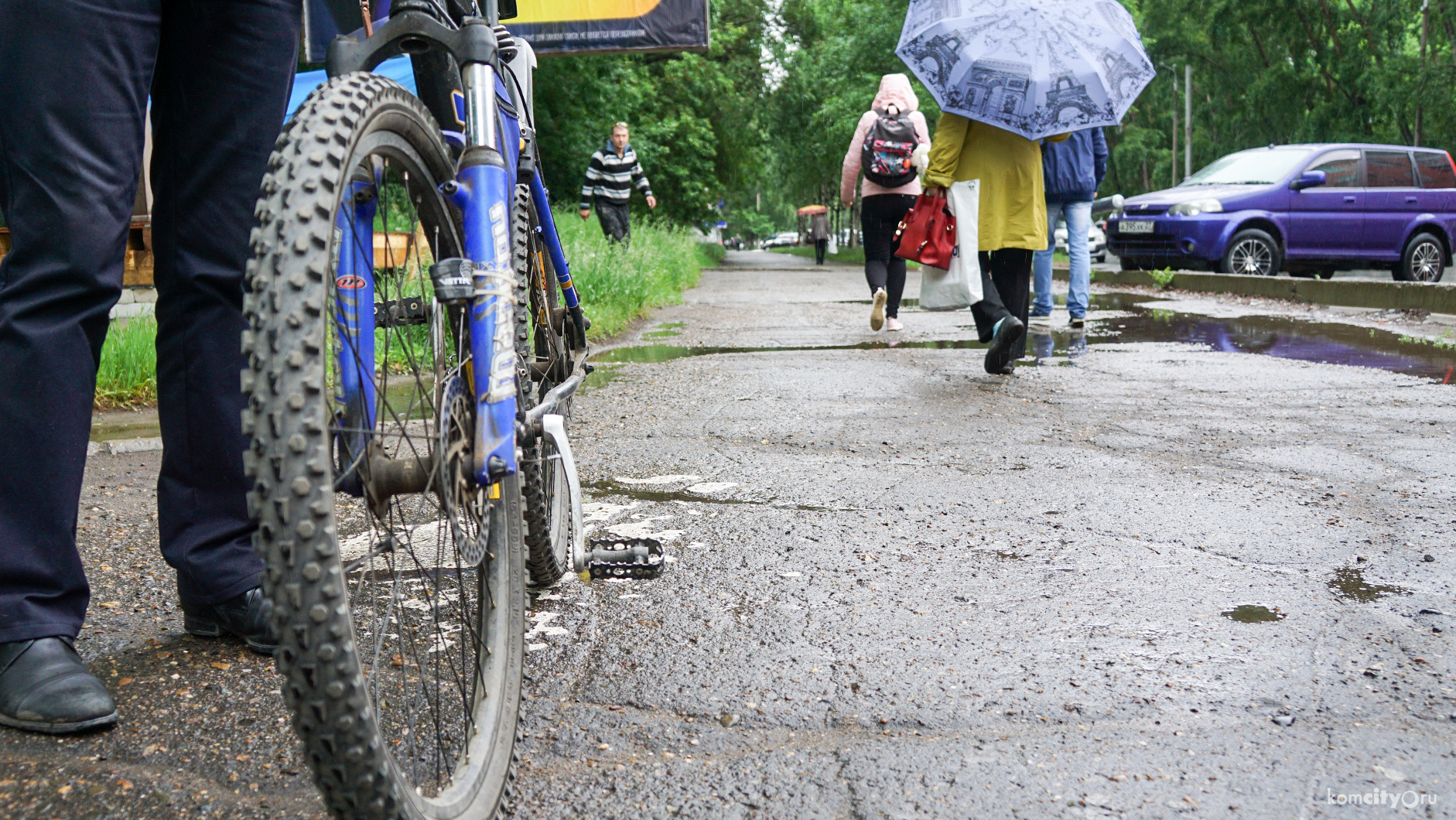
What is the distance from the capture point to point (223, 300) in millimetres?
2506

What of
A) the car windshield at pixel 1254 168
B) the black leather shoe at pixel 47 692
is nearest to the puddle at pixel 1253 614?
the black leather shoe at pixel 47 692

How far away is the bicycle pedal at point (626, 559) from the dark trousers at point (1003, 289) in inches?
181

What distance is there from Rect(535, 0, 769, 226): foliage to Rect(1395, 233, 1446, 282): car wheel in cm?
1090

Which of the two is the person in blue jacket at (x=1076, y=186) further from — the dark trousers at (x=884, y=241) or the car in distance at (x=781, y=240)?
the car in distance at (x=781, y=240)

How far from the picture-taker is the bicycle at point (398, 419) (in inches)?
55.2

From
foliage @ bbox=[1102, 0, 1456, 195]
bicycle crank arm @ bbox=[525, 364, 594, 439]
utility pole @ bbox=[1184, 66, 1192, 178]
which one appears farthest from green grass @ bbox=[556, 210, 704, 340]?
utility pole @ bbox=[1184, 66, 1192, 178]

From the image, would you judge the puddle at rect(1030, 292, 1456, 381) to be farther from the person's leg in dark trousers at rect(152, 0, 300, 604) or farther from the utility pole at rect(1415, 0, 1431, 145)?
the utility pole at rect(1415, 0, 1431, 145)

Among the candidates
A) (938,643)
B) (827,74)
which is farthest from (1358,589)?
(827,74)

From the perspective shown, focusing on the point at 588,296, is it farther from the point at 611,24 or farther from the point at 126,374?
the point at 126,374

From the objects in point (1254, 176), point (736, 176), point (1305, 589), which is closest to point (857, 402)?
point (1305, 589)

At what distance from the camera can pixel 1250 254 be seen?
589 inches

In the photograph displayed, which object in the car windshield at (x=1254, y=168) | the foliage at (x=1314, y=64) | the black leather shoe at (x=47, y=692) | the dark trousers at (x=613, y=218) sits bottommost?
the black leather shoe at (x=47, y=692)

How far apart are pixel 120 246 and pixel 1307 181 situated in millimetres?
15248

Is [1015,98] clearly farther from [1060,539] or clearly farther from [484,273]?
[484,273]
